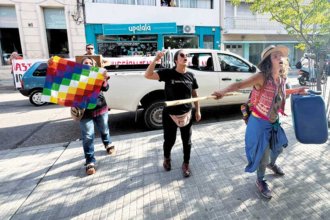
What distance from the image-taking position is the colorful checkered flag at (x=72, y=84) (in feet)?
11.4

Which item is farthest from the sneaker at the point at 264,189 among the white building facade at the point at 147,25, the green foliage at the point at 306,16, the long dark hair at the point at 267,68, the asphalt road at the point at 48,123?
the white building facade at the point at 147,25

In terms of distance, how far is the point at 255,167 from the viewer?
113 inches

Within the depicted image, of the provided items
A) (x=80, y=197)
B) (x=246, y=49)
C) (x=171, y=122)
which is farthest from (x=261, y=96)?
(x=246, y=49)

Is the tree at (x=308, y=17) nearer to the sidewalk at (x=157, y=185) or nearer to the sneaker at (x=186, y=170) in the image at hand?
the sidewalk at (x=157, y=185)

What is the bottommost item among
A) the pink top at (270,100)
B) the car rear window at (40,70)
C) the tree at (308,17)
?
the pink top at (270,100)

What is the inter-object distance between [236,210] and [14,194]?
2.85 meters

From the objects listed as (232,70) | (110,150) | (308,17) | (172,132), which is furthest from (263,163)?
(308,17)

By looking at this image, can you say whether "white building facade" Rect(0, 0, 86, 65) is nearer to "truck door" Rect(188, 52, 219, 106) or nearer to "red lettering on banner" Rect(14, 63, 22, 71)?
"red lettering on banner" Rect(14, 63, 22, 71)

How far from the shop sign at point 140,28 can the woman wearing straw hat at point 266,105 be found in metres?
15.2

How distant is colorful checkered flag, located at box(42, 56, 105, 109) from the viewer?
3.48m

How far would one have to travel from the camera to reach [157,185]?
3.35 meters

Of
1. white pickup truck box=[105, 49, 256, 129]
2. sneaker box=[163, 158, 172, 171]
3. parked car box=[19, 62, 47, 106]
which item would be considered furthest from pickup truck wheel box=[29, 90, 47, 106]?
sneaker box=[163, 158, 172, 171]

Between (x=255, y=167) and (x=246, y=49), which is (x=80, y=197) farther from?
(x=246, y=49)

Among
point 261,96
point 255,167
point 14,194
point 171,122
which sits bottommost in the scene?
point 14,194
